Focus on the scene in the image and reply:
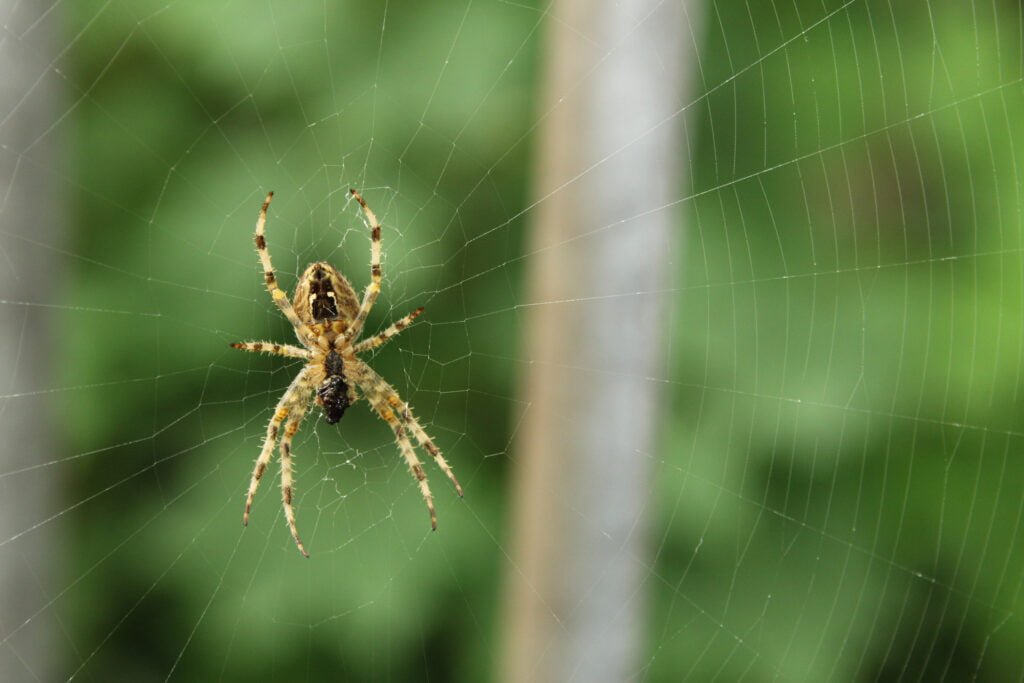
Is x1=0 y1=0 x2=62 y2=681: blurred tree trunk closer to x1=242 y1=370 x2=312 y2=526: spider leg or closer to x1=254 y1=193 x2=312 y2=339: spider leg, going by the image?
x1=254 y1=193 x2=312 y2=339: spider leg

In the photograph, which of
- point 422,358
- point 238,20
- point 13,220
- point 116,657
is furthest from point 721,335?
point 13,220

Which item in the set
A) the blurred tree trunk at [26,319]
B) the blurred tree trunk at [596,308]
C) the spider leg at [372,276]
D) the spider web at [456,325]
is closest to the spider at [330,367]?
the spider leg at [372,276]

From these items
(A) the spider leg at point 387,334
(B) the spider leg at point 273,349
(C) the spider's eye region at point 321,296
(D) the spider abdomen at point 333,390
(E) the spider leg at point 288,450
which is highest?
(C) the spider's eye region at point 321,296

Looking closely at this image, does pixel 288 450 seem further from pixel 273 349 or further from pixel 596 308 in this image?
pixel 596 308

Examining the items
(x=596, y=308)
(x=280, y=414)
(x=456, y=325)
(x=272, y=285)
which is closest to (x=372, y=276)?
(x=272, y=285)

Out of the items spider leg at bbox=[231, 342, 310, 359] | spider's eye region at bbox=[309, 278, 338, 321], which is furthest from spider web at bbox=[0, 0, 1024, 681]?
spider's eye region at bbox=[309, 278, 338, 321]

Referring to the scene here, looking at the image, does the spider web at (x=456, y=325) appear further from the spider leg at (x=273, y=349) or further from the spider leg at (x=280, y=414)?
the spider leg at (x=273, y=349)

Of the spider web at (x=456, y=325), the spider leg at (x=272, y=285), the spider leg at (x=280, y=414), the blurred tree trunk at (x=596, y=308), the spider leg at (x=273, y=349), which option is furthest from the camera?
the spider web at (x=456, y=325)
